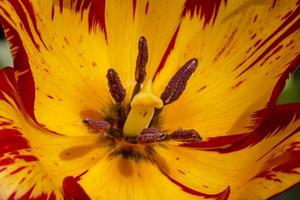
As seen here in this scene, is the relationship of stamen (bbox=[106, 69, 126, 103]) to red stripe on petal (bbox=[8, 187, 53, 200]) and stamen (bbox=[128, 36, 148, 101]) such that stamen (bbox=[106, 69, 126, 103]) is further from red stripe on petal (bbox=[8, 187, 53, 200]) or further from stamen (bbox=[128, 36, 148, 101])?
red stripe on petal (bbox=[8, 187, 53, 200])

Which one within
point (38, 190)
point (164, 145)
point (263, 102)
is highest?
point (263, 102)

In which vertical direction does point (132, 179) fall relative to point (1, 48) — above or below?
below

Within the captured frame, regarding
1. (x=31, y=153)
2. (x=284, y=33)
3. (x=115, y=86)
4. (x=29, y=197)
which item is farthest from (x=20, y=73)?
(x=284, y=33)

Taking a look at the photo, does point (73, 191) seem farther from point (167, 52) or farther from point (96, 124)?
point (167, 52)

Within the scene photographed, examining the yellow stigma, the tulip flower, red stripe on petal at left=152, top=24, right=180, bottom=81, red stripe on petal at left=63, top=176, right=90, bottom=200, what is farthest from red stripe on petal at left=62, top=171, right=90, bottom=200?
red stripe on petal at left=152, top=24, right=180, bottom=81

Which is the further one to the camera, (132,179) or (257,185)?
(132,179)

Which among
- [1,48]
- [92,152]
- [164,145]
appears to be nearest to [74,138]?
[92,152]

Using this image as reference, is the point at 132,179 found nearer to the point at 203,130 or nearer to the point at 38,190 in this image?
the point at 203,130
